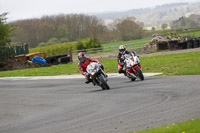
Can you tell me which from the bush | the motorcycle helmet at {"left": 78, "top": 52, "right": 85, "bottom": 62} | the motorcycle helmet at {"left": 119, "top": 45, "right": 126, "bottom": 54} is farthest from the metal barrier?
the motorcycle helmet at {"left": 78, "top": 52, "right": 85, "bottom": 62}

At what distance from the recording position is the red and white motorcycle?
1727 cm

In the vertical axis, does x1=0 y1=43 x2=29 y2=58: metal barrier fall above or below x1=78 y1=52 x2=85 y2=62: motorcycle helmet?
below

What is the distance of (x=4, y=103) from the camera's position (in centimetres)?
1505

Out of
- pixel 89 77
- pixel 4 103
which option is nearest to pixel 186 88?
pixel 89 77

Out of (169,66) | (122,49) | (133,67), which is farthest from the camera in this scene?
(169,66)

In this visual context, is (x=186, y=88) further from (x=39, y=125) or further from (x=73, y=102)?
(x=39, y=125)

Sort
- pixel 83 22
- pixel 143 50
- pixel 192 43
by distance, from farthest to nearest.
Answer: pixel 83 22 → pixel 143 50 → pixel 192 43

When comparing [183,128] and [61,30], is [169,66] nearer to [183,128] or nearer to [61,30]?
[183,128]

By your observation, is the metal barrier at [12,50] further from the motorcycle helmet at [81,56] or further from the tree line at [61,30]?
the tree line at [61,30]

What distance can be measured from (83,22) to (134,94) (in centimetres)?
10581

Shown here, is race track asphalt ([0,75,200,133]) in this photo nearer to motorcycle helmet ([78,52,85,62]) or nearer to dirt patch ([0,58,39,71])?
motorcycle helmet ([78,52,85,62])

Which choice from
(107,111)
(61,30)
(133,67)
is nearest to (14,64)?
(133,67)

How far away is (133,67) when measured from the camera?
682 inches

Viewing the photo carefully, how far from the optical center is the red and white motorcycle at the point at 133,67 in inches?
680
